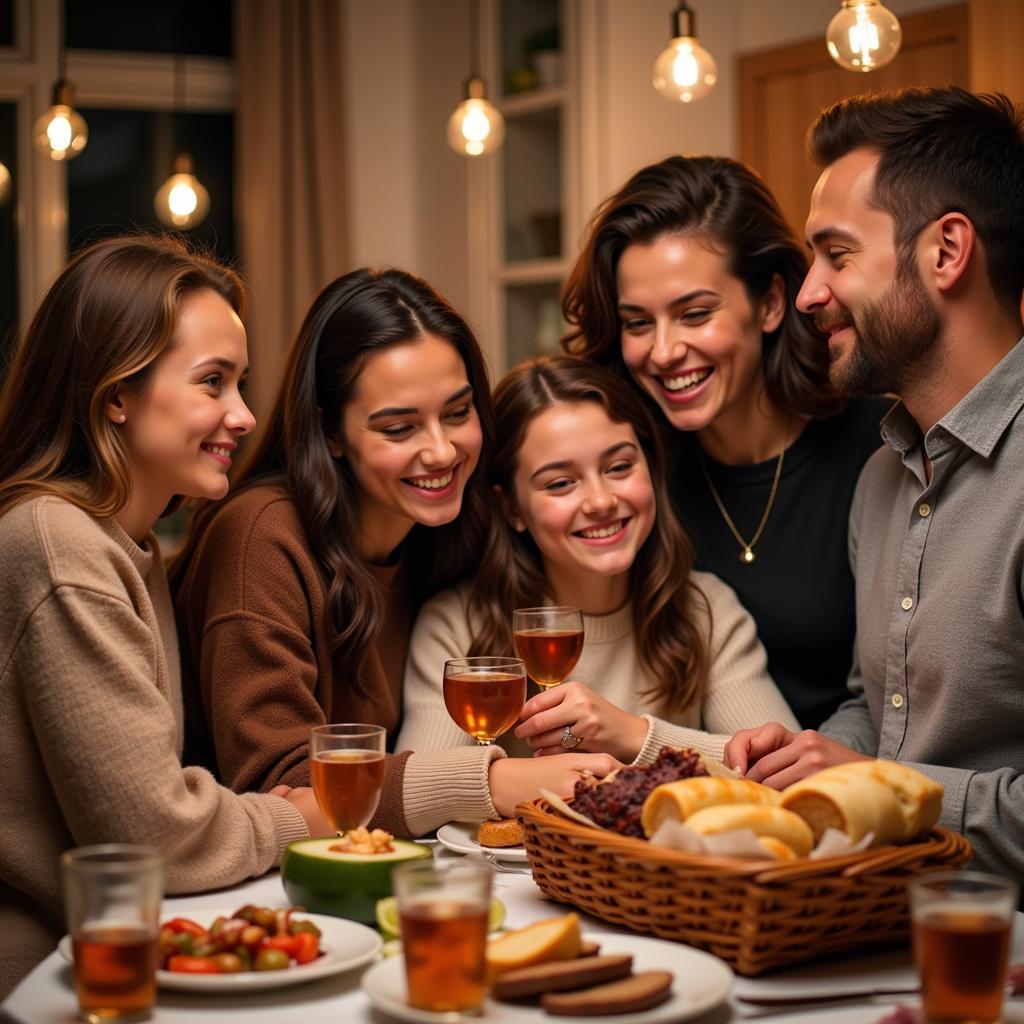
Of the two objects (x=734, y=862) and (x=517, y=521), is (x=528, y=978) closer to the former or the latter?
(x=734, y=862)

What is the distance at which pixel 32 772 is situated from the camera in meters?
1.72

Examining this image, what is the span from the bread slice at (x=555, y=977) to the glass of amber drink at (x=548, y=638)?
852 millimetres

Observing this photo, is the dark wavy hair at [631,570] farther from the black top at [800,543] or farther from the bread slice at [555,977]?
the bread slice at [555,977]

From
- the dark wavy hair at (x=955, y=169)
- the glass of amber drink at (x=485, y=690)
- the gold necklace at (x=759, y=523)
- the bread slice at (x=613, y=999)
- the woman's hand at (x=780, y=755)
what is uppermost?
the dark wavy hair at (x=955, y=169)

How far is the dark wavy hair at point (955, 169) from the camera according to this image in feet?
7.31

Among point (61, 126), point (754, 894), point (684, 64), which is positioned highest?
point (61, 126)

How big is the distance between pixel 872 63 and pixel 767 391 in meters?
0.66

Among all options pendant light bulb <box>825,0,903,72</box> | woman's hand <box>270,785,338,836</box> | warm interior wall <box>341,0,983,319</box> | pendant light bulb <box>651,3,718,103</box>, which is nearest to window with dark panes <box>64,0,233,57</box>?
warm interior wall <box>341,0,983,319</box>

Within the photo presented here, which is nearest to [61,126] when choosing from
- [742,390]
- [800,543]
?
[742,390]

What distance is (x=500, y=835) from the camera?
1.81m

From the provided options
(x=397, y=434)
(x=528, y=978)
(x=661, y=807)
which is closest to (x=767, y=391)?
(x=397, y=434)

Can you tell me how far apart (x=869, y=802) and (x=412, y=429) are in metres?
1.21

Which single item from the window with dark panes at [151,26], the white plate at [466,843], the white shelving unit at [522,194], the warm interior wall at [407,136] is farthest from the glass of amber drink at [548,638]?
the window with dark panes at [151,26]

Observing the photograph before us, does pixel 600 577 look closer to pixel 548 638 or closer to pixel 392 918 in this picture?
pixel 548 638
